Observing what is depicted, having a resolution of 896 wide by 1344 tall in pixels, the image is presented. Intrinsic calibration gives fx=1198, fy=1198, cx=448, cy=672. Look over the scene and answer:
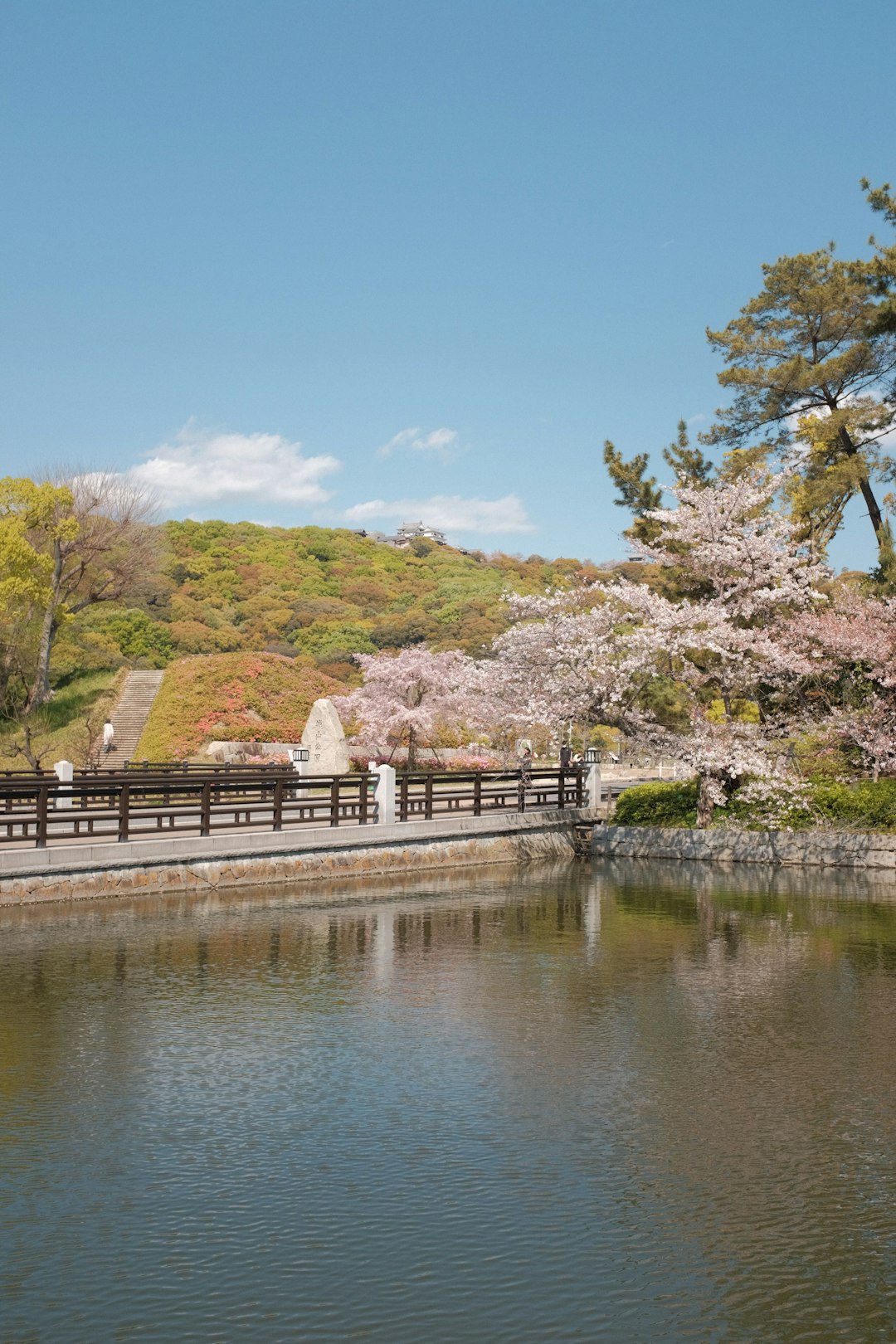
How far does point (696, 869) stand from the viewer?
28109mm

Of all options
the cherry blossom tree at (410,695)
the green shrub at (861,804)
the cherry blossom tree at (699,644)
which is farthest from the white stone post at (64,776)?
the green shrub at (861,804)

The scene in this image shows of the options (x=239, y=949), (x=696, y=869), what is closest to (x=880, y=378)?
(x=696, y=869)

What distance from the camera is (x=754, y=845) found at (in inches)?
1168

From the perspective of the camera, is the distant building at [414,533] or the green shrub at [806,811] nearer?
the green shrub at [806,811]

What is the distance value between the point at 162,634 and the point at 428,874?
56.5 meters

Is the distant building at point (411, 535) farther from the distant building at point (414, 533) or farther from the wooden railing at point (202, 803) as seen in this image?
the wooden railing at point (202, 803)

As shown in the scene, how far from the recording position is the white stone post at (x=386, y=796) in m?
27.2

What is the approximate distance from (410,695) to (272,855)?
2132 centimetres

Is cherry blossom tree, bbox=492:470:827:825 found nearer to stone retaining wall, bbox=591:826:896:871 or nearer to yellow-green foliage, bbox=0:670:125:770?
stone retaining wall, bbox=591:826:896:871

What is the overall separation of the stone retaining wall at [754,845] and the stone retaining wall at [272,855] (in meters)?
1.42

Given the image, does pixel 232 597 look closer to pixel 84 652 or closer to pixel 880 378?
pixel 84 652

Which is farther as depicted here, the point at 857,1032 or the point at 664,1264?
the point at 857,1032

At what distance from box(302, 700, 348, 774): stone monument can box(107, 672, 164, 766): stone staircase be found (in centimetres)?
1489

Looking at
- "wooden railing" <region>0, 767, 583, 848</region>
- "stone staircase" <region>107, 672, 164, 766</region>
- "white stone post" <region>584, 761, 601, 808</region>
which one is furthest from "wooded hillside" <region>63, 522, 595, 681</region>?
"white stone post" <region>584, 761, 601, 808</region>
